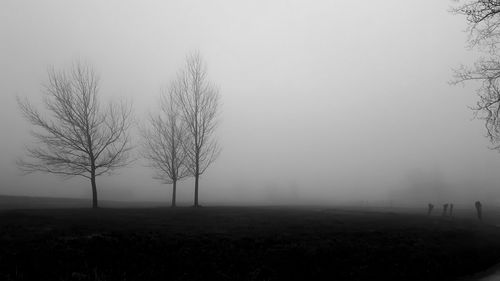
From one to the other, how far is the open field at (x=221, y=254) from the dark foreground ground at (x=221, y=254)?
0.03 m

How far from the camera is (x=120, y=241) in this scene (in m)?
13.8

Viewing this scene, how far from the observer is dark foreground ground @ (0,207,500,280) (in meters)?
11.5

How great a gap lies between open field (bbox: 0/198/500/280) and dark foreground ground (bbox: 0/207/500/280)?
0.03 metres

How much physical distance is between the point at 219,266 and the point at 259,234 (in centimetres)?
482

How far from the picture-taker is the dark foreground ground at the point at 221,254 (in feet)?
37.6

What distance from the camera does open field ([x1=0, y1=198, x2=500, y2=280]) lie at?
11.5 m

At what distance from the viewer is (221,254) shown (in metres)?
13.5

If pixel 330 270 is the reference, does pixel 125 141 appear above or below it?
above

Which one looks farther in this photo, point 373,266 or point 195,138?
point 195,138

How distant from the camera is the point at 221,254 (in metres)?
13.5

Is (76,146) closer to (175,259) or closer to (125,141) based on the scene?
(125,141)

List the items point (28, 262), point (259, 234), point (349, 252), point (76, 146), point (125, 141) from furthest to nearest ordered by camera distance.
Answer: point (125, 141) → point (76, 146) → point (259, 234) → point (349, 252) → point (28, 262)

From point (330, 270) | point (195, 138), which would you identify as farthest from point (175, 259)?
point (195, 138)

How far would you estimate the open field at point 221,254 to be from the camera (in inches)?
451
